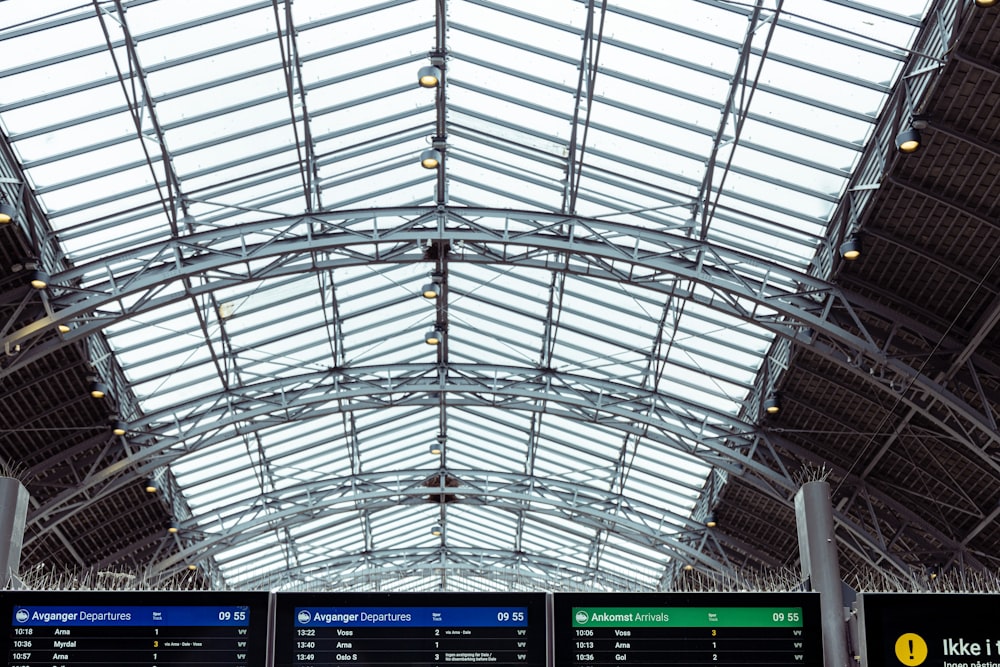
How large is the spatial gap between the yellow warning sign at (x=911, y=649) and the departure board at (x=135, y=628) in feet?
16.8

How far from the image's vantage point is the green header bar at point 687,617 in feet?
34.4

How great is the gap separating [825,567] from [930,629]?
0.94 meters

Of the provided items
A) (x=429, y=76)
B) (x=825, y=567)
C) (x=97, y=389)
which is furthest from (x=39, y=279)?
(x=825, y=567)

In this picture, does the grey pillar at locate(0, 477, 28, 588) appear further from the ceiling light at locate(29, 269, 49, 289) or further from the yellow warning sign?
the ceiling light at locate(29, 269, 49, 289)

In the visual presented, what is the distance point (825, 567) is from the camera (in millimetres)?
10555

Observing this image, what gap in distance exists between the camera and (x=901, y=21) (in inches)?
934

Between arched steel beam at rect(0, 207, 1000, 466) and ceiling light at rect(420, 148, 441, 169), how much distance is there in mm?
1444

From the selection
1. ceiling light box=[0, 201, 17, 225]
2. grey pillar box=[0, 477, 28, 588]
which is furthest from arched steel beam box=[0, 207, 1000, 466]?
grey pillar box=[0, 477, 28, 588]

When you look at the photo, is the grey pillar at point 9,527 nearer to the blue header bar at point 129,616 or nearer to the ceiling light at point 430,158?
the blue header bar at point 129,616

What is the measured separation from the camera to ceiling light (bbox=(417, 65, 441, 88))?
28.1m

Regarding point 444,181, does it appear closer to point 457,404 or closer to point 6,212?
point 6,212

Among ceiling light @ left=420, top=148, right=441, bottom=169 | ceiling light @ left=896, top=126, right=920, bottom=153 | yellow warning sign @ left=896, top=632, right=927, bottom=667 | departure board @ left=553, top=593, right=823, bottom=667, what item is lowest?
yellow warning sign @ left=896, top=632, right=927, bottom=667

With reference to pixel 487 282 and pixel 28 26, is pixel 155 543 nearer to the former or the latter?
pixel 487 282

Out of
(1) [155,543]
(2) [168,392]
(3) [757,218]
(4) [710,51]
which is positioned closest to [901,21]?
(4) [710,51]
